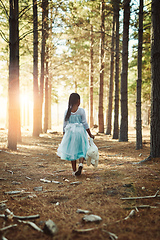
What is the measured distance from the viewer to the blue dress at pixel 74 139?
5.29m

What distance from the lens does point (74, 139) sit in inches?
210

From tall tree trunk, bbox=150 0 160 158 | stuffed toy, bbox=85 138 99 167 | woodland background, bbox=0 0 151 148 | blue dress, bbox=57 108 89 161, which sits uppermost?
woodland background, bbox=0 0 151 148

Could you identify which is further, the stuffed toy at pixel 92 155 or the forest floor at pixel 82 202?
the stuffed toy at pixel 92 155

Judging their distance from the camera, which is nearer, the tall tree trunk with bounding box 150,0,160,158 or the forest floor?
the forest floor

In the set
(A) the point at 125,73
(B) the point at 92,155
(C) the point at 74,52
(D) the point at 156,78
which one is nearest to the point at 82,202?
(B) the point at 92,155

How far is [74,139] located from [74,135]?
108mm

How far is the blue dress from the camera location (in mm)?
5285

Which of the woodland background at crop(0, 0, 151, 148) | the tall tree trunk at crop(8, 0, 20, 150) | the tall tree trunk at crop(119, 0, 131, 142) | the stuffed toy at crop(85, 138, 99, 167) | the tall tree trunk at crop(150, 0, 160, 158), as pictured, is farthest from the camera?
the tall tree trunk at crop(119, 0, 131, 142)

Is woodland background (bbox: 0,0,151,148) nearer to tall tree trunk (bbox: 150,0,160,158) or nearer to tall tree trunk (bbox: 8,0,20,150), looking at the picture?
tall tree trunk (bbox: 8,0,20,150)

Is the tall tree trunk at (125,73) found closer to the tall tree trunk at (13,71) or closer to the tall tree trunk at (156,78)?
the tall tree trunk at (156,78)

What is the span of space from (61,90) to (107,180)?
26.6 meters

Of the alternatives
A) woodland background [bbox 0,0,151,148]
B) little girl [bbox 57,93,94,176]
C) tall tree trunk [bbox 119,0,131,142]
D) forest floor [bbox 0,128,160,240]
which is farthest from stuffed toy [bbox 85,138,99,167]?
tall tree trunk [bbox 119,0,131,142]

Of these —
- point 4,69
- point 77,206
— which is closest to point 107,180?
point 77,206

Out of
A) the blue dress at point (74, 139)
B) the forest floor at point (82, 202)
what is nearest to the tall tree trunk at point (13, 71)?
the forest floor at point (82, 202)
